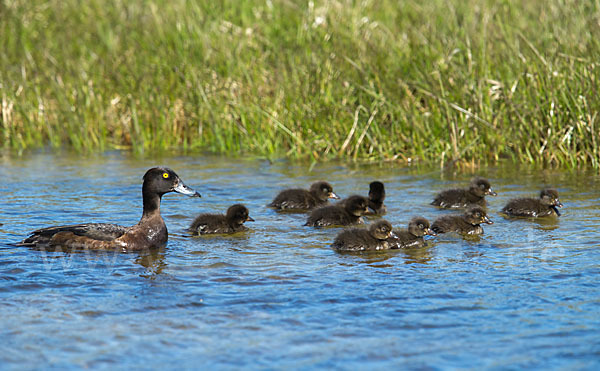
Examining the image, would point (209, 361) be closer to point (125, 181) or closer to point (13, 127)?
point (125, 181)

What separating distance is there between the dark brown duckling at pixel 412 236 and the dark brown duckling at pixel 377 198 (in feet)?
5.23

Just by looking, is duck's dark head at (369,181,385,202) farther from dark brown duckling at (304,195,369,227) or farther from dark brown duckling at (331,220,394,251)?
dark brown duckling at (331,220,394,251)

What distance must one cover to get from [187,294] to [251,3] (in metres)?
9.75

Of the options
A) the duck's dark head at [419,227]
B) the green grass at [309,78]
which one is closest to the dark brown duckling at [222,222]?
the duck's dark head at [419,227]

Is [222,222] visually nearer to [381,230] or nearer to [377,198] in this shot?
[381,230]

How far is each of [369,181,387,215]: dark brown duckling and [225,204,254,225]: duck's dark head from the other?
1575 mm

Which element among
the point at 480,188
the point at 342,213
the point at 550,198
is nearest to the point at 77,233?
the point at 342,213

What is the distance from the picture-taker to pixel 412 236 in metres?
8.13

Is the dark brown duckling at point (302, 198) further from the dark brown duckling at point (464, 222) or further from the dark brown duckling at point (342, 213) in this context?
the dark brown duckling at point (464, 222)

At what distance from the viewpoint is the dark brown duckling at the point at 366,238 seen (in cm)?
788

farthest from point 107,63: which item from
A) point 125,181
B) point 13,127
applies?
point 125,181

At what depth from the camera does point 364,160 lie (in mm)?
12789

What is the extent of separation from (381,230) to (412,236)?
1.29 feet

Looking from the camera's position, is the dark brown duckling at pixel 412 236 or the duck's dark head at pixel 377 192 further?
the duck's dark head at pixel 377 192
